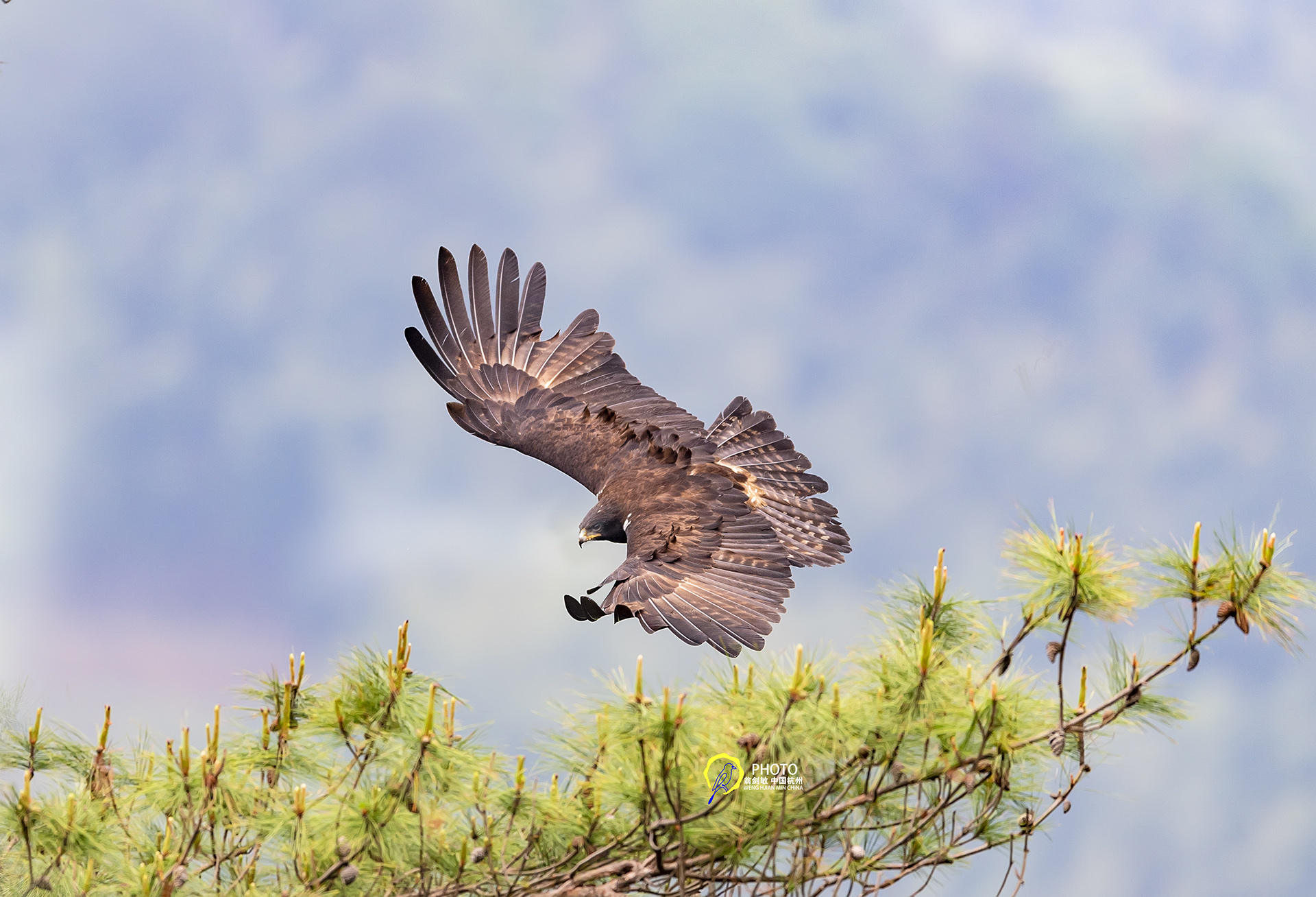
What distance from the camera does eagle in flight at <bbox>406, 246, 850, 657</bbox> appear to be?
6375 mm

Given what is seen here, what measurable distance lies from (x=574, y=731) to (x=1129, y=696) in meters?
1.84

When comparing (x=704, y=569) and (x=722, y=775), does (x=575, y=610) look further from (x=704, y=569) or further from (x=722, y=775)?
(x=722, y=775)

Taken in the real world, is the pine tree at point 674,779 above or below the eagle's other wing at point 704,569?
below

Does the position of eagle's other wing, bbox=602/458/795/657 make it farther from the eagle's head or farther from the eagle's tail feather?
the eagle's tail feather

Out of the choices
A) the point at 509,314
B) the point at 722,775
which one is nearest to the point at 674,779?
the point at 722,775

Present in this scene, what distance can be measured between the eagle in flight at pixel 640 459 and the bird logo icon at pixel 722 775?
6.42ft

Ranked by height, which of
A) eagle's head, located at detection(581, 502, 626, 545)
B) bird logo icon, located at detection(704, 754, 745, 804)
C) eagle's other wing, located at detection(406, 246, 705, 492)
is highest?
eagle's other wing, located at detection(406, 246, 705, 492)

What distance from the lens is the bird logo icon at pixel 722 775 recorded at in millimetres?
3975

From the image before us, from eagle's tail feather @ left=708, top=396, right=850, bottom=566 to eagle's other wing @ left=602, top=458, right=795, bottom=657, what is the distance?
57 centimetres

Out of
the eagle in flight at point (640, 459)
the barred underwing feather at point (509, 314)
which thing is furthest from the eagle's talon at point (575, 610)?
the barred underwing feather at point (509, 314)

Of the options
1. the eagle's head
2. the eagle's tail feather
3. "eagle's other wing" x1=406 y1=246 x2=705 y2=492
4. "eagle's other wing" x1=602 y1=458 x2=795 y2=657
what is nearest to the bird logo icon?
"eagle's other wing" x1=602 y1=458 x2=795 y2=657

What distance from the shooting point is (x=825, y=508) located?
8062 mm

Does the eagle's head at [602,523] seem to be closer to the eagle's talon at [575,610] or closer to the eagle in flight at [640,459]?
the eagle in flight at [640,459]

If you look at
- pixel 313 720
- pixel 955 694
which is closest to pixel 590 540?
pixel 313 720
